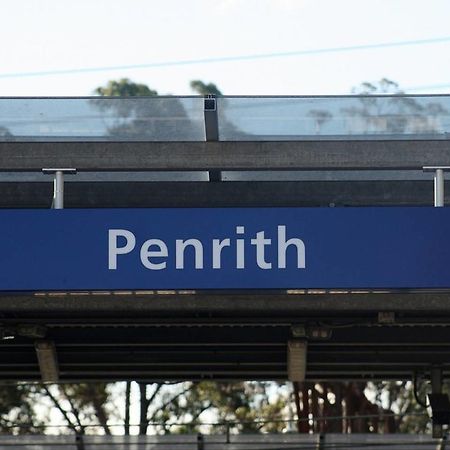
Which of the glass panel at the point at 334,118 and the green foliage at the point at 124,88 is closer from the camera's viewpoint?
the glass panel at the point at 334,118

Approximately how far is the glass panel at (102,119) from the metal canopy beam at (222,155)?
171mm

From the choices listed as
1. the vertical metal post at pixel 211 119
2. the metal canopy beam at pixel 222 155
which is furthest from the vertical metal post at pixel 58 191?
the vertical metal post at pixel 211 119

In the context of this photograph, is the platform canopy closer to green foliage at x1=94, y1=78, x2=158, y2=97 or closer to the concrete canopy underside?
the concrete canopy underside

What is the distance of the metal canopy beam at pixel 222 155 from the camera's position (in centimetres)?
1088

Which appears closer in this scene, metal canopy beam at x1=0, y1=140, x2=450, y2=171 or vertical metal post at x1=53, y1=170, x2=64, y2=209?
vertical metal post at x1=53, y1=170, x2=64, y2=209

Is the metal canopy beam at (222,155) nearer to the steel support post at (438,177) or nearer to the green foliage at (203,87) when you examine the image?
the steel support post at (438,177)

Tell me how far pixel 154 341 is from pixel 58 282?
132 inches

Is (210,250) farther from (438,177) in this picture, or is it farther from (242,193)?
(438,177)

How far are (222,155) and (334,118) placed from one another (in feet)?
3.47

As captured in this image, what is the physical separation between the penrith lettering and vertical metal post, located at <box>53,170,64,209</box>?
70 centimetres

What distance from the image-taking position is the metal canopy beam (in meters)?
10.9

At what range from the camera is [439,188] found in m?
10.7

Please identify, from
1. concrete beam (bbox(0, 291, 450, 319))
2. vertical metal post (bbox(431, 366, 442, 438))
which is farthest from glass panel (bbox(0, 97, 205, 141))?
vertical metal post (bbox(431, 366, 442, 438))

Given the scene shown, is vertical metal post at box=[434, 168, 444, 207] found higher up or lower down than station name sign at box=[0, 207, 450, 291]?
higher up
